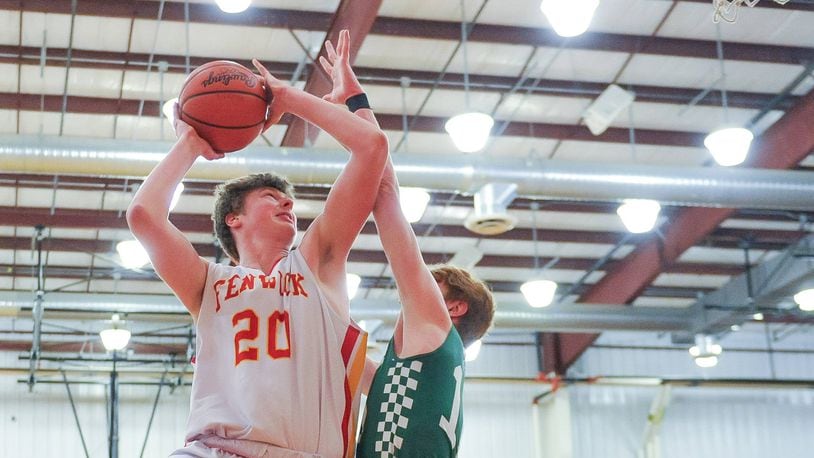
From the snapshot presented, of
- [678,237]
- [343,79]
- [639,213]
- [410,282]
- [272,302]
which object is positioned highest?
[678,237]

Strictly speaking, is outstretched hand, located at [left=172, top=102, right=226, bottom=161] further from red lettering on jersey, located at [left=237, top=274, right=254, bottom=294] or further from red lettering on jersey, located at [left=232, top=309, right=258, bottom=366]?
red lettering on jersey, located at [left=232, top=309, right=258, bottom=366]

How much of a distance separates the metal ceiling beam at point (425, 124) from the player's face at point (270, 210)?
27.6 ft

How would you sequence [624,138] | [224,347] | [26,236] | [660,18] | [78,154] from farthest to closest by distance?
[26,236], [624,138], [660,18], [78,154], [224,347]

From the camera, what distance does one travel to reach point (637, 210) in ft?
35.5

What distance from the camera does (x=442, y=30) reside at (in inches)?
404

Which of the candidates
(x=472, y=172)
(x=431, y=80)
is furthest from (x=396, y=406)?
(x=431, y=80)

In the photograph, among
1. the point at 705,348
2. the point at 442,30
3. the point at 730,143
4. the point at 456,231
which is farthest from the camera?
the point at 705,348

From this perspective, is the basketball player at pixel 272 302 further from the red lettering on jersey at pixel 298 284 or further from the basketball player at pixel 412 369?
the basketball player at pixel 412 369

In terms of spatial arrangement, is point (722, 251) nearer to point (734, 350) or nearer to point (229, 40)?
point (734, 350)

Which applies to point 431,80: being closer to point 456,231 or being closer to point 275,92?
point 456,231

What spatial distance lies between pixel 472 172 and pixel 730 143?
87.6 inches

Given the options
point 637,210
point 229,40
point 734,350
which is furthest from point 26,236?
point 734,350

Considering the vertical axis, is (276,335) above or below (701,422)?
below

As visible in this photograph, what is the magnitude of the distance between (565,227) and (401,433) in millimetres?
12406
